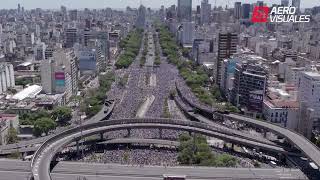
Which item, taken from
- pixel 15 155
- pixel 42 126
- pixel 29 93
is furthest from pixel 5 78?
pixel 15 155

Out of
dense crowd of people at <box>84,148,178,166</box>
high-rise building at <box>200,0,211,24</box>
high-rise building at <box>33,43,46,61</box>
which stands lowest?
dense crowd of people at <box>84,148,178,166</box>

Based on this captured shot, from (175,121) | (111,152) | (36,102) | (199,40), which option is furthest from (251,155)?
(199,40)

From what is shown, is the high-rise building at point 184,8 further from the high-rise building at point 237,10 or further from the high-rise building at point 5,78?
the high-rise building at point 5,78

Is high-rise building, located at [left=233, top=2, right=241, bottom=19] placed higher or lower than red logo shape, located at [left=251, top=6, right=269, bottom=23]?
higher

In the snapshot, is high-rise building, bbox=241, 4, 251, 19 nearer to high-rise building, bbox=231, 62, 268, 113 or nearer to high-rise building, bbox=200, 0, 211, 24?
high-rise building, bbox=200, 0, 211, 24

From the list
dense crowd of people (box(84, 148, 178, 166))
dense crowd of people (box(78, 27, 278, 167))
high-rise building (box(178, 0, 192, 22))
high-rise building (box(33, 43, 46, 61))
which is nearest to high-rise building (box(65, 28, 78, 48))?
high-rise building (box(33, 43, 46, 61))

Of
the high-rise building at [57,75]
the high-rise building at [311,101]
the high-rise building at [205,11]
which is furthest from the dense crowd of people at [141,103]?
the high-rise building at [205,11]

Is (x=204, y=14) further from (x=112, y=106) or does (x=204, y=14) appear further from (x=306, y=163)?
(x=306, y=163)
